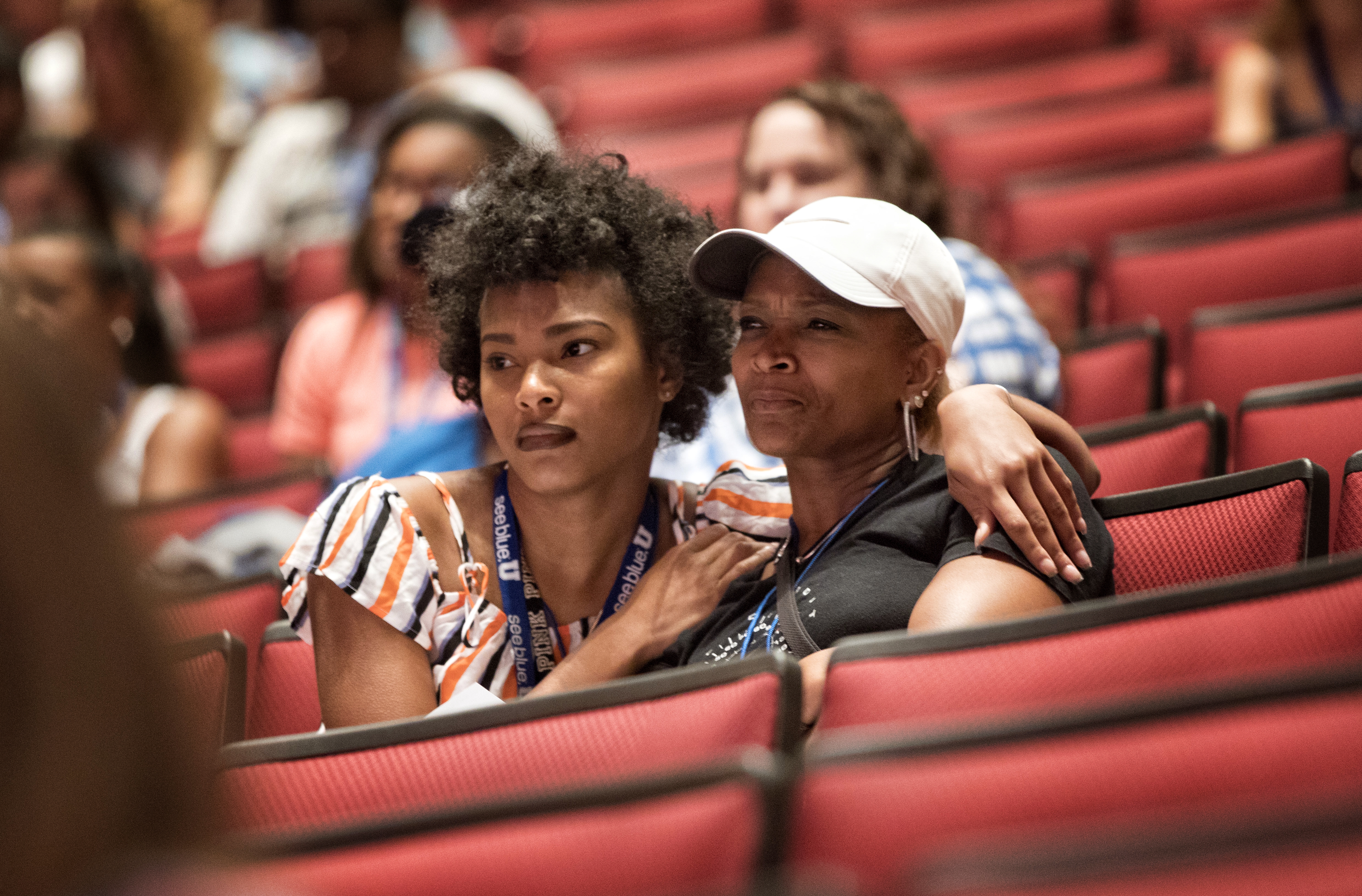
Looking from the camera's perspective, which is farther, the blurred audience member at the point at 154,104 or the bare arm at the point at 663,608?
the blurred audience member at the point at 154,104

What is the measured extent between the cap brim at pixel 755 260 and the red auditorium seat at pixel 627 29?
3302mm

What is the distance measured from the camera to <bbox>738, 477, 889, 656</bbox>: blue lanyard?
133cm

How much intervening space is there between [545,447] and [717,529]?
226 millimetres

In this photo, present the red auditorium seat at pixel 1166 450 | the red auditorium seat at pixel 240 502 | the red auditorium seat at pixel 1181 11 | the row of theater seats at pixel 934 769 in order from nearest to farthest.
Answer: the row of theater seats at pixel 934 769
the red auditorium seat at pixel 1166 450
the red auditorium seat at pixel 240 502
the red auditorium seat at pixel 1181 11

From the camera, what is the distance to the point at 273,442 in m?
2.88

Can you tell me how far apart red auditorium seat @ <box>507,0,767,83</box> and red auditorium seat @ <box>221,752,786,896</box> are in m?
4.04

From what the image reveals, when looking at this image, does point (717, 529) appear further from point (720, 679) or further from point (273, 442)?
point (273, 442)

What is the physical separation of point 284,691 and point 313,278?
2116 mm

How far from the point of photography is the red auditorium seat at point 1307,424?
149cm

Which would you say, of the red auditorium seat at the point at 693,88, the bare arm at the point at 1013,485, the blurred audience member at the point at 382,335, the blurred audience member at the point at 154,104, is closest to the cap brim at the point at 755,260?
the bare arm at the point at 1013,485

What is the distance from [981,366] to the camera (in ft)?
6.43

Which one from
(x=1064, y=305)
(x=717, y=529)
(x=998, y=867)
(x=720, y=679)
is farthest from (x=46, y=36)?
(x=998, y=867)

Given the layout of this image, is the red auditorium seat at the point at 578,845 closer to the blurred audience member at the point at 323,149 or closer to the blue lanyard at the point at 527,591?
the blue lanyard at the point at 527,591

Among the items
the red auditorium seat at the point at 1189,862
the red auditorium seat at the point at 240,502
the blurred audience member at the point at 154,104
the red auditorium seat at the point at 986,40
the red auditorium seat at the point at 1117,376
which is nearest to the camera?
the red auditorium seat at the point at 1189,862
